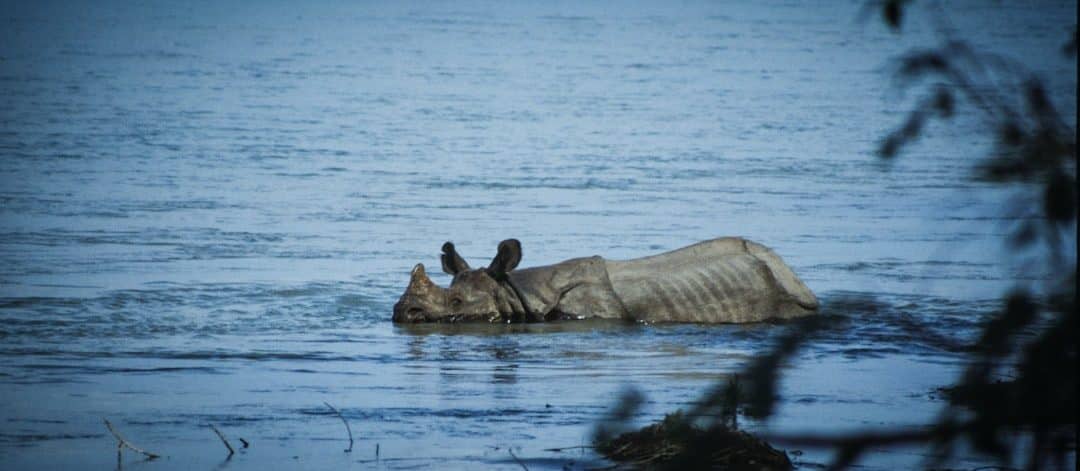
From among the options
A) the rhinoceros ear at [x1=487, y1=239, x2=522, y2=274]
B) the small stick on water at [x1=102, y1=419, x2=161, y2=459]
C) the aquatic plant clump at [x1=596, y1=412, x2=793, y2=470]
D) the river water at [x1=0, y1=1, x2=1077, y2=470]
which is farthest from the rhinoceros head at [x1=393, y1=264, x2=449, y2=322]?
the aquatic plant clump at [x1=596, y1=412, x2=793, y2=470]

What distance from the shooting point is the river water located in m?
8.65

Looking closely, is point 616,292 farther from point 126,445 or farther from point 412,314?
point 126,445

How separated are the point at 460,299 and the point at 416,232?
5152 mm

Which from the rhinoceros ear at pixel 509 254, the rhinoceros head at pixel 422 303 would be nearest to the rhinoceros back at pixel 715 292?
the rhinoceros ear at pixel 509 254

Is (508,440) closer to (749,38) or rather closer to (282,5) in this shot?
(749,38)

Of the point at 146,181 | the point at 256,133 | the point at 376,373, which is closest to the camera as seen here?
the point at 376,373

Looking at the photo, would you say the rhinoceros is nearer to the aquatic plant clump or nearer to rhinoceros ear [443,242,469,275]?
rhinoceros ear [443,242,469,275]

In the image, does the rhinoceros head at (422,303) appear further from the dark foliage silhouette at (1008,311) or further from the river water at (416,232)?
the dark foliage silhouette at (1008,311)

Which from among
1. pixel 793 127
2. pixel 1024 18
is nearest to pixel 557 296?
pixel 793 127

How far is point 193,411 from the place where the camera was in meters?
8.77

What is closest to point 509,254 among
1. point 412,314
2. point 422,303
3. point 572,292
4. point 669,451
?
point 572,292

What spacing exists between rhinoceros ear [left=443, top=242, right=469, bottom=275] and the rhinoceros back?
107 centimetres

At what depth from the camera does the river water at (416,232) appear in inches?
340

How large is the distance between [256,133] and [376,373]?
1745cm
